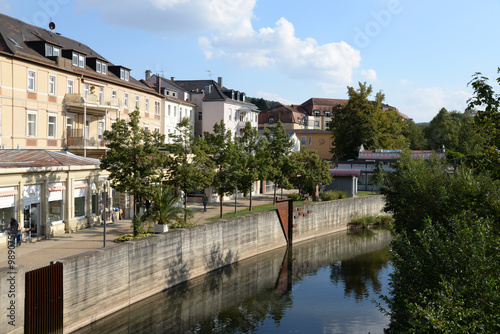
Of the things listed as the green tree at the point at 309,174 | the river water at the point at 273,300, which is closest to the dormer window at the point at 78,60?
the green tree at the point at 309,174

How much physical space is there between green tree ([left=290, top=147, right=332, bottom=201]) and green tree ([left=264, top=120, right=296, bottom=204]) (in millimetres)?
1032

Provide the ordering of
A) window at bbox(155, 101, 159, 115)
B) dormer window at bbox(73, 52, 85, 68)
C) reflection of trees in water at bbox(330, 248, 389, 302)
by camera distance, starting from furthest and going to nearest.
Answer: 1. window at bbox(155, 101, 159, 115)
2. dormer window at bbox(73, 52, 85, 68)
3. reflection of trees in water at bbox(330, 248, 389, 302)

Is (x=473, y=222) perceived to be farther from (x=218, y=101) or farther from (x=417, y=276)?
(x=218, y=101)

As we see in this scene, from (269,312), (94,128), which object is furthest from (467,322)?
(94,128)

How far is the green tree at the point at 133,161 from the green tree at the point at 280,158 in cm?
1769

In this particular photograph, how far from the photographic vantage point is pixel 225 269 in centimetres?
3109

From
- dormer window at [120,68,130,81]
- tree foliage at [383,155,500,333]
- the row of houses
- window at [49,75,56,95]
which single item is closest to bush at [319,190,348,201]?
the row of houses

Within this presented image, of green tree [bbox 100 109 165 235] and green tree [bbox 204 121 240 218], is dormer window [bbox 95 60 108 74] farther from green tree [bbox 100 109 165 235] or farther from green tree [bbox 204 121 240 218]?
green tree [bbox 100 109 165 235]

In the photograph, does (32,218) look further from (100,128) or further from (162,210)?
(100,128)

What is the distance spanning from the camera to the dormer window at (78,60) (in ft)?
137

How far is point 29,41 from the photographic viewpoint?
37.8 m

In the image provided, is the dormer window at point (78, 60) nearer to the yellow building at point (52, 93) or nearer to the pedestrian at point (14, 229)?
the yellow building at point (52, 93)

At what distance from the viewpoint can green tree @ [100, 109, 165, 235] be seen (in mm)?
27328

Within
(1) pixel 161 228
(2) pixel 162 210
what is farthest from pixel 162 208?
(1) pixel 161 228
